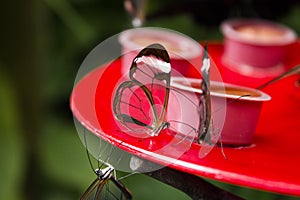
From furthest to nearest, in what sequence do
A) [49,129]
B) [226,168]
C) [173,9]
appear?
[49,129] < [173,9] < [226,168]

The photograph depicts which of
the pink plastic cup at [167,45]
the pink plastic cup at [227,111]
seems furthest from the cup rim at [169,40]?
the pink plastic cup at [227,111]

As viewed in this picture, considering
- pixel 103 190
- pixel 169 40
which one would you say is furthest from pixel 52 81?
pixel 103 190

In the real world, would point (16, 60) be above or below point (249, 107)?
below

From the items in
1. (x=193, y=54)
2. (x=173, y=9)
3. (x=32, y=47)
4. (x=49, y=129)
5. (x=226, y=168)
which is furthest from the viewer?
(x=49, y=129)

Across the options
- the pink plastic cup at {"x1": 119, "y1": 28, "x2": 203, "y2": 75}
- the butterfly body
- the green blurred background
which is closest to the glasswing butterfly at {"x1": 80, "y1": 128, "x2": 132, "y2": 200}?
the butterfly body

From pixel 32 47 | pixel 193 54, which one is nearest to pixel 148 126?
pixel 193 54

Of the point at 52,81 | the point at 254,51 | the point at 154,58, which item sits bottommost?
the point at 52,81

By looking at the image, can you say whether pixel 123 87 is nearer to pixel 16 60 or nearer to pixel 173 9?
pixel 173 9

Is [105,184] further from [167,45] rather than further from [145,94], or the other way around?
[167,45]
